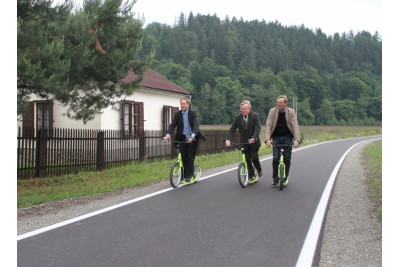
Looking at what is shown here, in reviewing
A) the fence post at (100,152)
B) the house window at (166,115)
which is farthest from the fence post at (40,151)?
the house window at (166,115)

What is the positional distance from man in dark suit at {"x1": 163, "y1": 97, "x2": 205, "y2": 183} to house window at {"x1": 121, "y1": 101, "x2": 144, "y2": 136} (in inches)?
376

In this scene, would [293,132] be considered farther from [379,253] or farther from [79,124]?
[79,124]

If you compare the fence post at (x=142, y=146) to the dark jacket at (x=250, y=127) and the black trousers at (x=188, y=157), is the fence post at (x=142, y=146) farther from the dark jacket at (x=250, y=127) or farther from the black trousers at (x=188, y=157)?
the dark jacket at (x=250, y=127)

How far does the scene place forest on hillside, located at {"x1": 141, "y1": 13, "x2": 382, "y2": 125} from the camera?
84.1m

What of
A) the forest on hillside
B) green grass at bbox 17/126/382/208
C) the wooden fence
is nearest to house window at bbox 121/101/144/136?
the wooden fence

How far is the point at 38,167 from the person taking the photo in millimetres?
11086

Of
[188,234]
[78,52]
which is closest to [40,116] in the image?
[78,52]

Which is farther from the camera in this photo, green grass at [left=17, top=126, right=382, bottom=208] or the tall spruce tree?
green grass at [left=17, top=126, right=382, bottom=208]

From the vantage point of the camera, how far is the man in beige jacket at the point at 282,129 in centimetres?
869

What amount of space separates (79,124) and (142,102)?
3652 millimetres

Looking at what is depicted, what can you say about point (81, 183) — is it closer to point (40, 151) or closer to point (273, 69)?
point (40, 151)

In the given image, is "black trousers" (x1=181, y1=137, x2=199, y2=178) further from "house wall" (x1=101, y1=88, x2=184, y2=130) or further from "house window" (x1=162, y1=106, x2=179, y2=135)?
"house window" (x1=162, y1=106, x2=179, y2=135)

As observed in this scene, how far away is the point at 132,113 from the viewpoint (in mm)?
19203

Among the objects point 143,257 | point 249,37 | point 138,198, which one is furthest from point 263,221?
point 249,37
